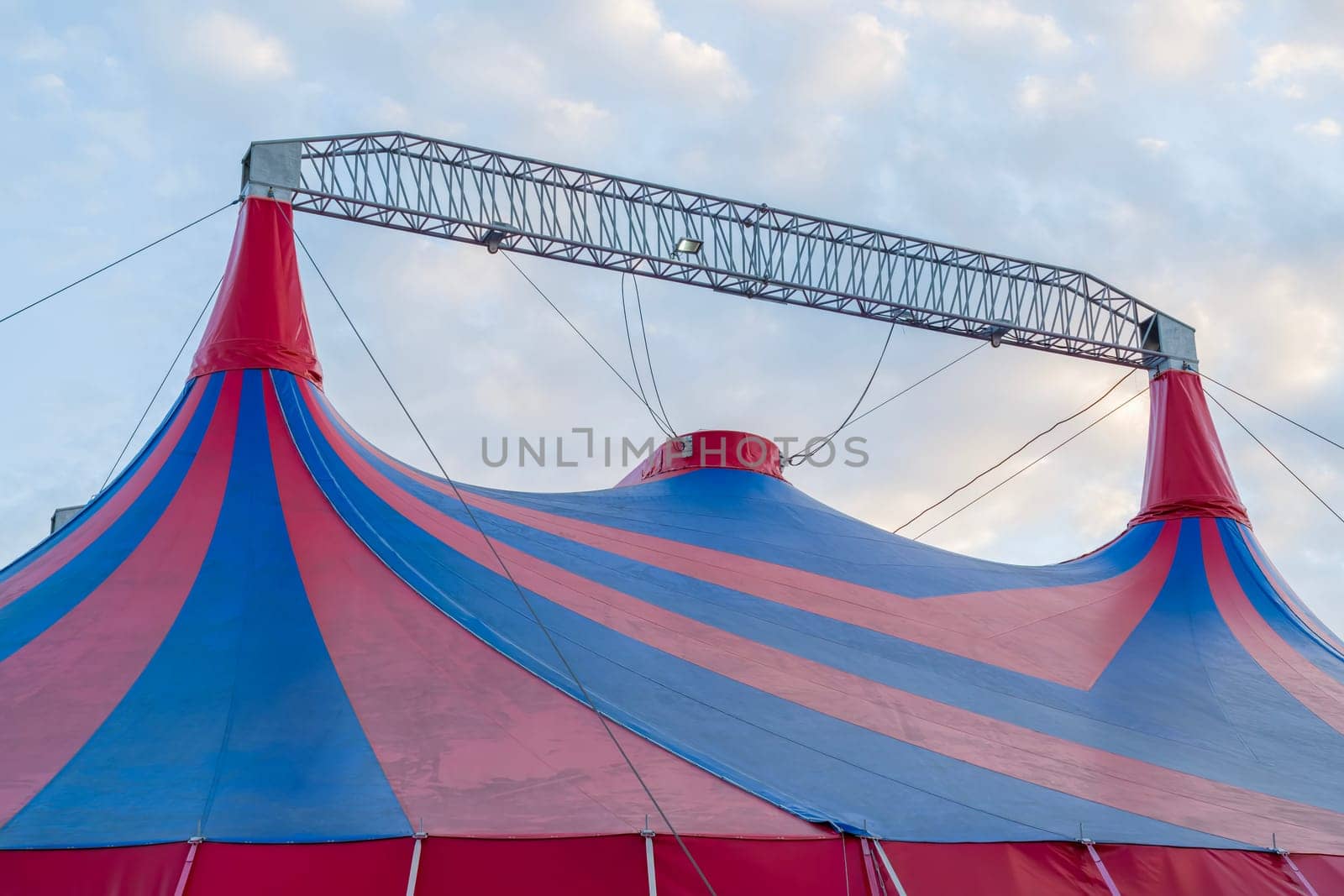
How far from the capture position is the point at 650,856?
11.8 ft

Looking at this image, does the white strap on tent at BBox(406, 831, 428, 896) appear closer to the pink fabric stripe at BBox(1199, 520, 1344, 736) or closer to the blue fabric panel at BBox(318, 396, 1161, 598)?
the blue fabric panel at BBox(318, 396, 1161, 598)

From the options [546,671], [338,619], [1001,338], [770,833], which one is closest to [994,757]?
[770,833]

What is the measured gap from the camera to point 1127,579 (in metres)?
8.03

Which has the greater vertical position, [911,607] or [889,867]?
[911,607]

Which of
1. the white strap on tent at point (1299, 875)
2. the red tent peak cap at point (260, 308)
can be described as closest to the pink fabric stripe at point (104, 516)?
the red tent peak cap at point (260, 308)

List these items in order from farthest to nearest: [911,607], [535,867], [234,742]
Answer: [911,607], [234,742], [535,867]

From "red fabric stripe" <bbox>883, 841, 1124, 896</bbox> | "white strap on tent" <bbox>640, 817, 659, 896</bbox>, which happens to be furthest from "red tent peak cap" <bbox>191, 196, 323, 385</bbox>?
"red fabric stripe" <bbox>883, 841, 1124, 896</bbox>

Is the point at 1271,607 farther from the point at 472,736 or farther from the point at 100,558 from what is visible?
the point at 100,558

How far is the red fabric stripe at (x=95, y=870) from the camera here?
10.9 ft

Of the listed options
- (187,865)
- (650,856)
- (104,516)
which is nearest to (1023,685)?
(650,856)

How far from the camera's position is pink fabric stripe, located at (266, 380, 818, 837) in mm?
3736

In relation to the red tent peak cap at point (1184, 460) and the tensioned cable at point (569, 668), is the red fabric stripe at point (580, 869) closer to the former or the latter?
the tensioned cable at point (569, 668)

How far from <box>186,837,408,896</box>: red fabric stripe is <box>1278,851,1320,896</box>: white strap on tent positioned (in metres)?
3.08

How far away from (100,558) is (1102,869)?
168 inches
